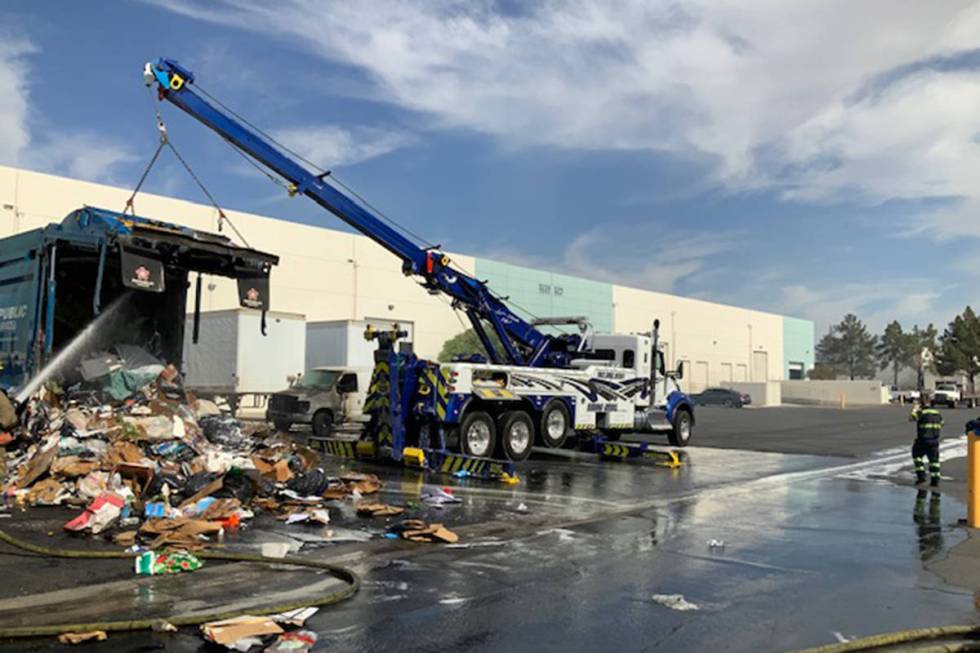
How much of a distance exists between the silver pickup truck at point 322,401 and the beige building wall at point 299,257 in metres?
9.94

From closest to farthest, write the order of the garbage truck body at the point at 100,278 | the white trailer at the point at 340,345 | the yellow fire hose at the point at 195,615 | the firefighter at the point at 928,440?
the yellow fire hose at the point at 195,615, the garbage truck body at the point at 100,278, the firefighter at the point at 928,440, the white trailer at the point at 340,345

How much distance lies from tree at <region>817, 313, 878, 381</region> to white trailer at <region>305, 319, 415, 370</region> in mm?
112909

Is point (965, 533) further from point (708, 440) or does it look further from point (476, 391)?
point (708, 440)

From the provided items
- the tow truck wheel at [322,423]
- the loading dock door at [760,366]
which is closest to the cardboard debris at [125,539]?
the tow truck wheel at [322,423]

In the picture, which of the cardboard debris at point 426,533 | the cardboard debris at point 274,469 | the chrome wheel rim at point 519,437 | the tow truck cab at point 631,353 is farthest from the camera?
the tow truck cab at point 631,353

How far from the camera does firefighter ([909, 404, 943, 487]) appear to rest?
Result: 12227mm

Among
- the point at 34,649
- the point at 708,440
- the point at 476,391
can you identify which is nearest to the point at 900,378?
the point at 708,440

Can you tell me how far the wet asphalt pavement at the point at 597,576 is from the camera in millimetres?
5012

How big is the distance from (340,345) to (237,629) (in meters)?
22.0

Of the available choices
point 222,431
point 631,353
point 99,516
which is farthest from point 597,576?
point 631,353

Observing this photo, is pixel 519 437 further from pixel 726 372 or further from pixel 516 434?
pixel 726 372

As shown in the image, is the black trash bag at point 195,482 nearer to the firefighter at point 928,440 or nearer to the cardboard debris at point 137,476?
the cardboard debris at point 137,476

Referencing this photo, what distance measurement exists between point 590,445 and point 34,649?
13665 mm

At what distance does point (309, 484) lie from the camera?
32.7 feet
